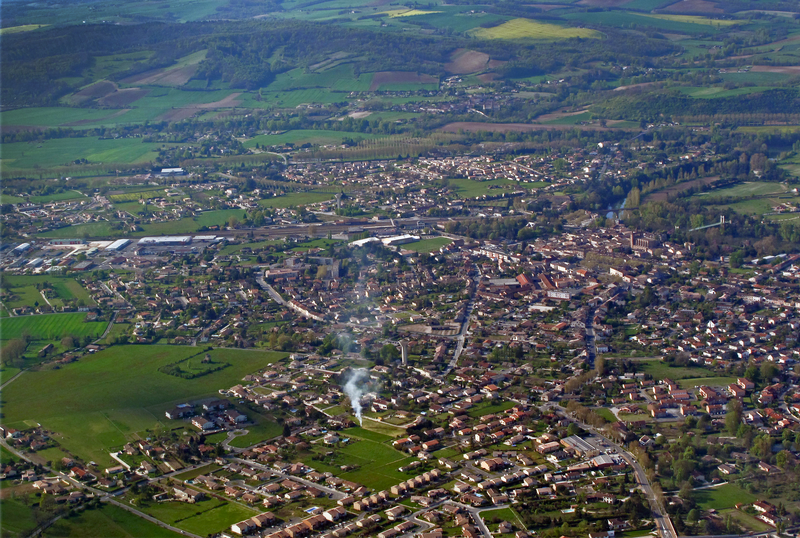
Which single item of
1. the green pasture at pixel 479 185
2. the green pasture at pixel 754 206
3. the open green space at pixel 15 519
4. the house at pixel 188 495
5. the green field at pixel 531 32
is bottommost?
the green pasture at pixel 754 206

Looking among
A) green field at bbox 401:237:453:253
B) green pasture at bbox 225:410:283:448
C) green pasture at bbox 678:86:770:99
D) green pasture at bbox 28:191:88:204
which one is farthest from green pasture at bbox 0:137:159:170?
green pasture at bbox 225:410:283:448

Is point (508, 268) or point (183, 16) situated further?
point (183, 16)

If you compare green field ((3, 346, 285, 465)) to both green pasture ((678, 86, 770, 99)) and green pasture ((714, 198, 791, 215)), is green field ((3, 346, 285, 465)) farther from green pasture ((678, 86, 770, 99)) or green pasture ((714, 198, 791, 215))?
green pasture ((678, 86, 770, 99))

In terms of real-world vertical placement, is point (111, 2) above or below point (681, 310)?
above

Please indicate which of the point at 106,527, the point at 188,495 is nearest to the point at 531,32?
the point at 188,495

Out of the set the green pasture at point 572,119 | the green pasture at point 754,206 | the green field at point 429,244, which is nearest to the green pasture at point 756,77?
the green pasture at point 572,119

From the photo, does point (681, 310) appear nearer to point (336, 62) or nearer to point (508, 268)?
point (508, 268)

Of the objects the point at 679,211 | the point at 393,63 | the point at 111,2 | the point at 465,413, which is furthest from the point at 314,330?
the point at 111,2

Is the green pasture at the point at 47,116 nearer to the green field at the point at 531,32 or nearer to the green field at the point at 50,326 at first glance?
the green field at the point at 50,326
